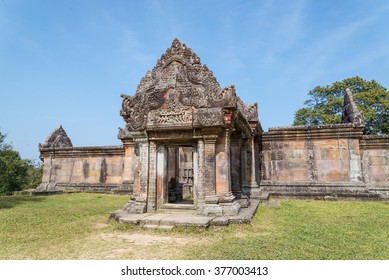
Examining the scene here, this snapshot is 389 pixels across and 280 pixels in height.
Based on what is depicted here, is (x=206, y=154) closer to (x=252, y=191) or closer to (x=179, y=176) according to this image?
(x=252, y=191)

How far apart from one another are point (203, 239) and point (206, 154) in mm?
2539

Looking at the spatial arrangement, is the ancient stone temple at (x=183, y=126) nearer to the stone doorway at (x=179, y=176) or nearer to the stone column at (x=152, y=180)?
the stone column at (x=152, y=180)

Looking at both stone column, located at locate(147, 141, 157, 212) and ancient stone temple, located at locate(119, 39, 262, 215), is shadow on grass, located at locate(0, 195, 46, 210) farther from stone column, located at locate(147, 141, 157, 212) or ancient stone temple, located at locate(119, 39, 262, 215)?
stone column, located at locate(147, 141, 157, 212)

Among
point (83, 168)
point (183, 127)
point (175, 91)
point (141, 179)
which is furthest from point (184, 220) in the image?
point (83, 168)

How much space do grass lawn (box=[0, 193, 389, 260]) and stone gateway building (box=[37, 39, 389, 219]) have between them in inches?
49.3

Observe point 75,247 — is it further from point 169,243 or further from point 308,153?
point 308,153

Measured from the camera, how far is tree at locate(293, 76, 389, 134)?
25531 millimetres

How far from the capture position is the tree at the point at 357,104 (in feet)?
83.8

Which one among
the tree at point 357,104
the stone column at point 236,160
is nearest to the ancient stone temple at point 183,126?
the stone column at point 236,160

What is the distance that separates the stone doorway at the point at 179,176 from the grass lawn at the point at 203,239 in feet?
8.17

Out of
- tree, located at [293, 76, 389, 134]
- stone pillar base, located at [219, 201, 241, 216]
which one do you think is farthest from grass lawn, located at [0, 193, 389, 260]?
tree, located at [293, 76, 389, 134]
